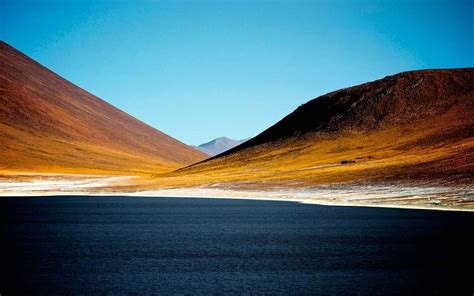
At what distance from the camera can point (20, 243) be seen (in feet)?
91.4

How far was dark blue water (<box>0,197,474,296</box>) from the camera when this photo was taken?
60.2 ft

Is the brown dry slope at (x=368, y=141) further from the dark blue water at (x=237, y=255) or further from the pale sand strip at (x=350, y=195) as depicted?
the dark blue water at (x=237, y=255)

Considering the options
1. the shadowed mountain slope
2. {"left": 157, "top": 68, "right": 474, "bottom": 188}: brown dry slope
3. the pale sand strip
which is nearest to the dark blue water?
the pale sand strip

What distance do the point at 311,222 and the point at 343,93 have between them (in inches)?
5845

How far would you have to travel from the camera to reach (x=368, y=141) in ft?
460

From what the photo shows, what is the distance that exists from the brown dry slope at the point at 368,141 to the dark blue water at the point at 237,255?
43.6 m

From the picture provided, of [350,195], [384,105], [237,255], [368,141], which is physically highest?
[384,105]

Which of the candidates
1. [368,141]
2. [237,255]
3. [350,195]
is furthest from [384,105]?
[237,255]

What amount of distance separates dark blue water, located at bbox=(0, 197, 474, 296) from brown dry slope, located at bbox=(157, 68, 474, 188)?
1718 inches

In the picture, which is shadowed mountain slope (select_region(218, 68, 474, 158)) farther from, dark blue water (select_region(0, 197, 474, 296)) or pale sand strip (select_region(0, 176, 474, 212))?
dark blue water (select_region(0, 197, 474, 296))

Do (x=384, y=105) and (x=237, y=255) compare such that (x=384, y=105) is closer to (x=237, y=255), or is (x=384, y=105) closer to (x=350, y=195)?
(x=350, y=195)

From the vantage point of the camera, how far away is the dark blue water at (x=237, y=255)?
722 inches

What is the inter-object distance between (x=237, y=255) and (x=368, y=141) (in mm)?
121055

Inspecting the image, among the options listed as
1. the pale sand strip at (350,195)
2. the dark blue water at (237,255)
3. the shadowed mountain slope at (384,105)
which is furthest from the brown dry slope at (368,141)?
the dark blue water at (237,255)
